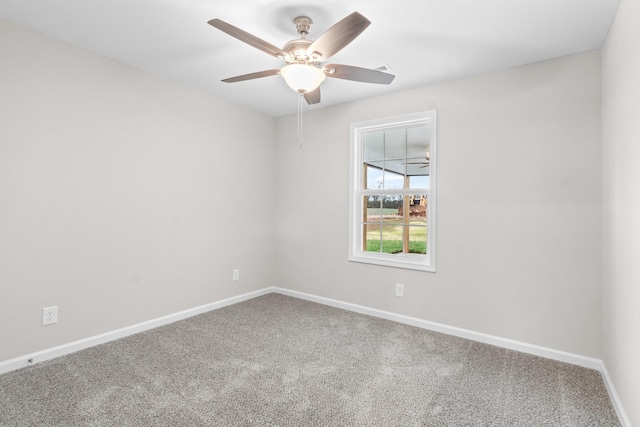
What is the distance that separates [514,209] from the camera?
2.71m

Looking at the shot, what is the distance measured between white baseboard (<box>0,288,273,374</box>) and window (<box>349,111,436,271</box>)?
172cm

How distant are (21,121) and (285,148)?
8.63 ft

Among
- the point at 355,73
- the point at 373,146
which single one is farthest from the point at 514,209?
the point at 355,73

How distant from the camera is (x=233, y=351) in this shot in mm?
2617

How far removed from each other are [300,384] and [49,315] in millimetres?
1967

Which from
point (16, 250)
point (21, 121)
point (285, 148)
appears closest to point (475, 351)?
point (285, 148)

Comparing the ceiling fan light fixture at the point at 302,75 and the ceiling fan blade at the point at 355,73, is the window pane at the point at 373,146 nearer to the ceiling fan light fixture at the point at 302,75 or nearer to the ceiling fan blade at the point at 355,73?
the ceiling fan blade at the point at 355,73

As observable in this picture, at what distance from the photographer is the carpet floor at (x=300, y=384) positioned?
180 centimetres

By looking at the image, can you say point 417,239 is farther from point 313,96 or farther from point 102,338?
point 102,338

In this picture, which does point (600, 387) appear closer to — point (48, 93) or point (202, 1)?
point (202, 1)

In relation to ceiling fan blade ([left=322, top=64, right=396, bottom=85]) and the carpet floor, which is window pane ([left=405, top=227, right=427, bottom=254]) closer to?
the carpet floor

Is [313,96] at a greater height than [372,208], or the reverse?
[313,96]

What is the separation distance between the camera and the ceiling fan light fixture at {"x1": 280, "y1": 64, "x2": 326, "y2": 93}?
6.67ft

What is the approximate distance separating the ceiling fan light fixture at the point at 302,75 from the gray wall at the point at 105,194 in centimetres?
168
